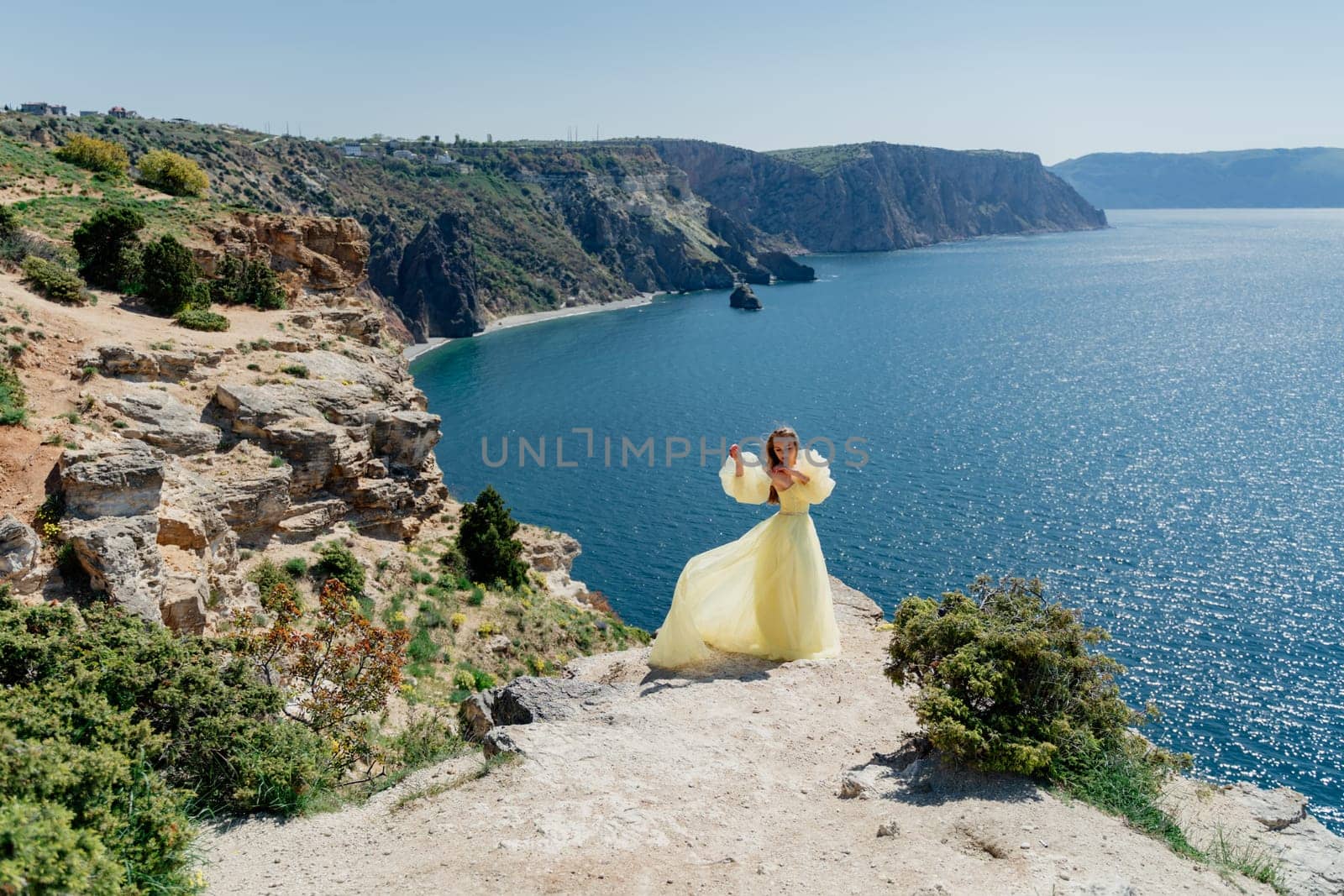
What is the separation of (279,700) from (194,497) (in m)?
9.46

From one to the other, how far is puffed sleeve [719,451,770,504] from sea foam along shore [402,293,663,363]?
9219cm

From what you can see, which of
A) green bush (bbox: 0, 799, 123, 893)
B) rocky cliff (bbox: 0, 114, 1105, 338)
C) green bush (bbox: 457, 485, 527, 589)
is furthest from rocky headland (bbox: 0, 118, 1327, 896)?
rocky cliff (bbox: 0, 114, 1105, 338)

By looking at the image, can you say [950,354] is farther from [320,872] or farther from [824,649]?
[320,872]

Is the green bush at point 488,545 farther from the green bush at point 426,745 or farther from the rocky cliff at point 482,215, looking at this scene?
the rocky cliff at point 482,215

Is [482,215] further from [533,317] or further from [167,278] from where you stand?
[167,278]

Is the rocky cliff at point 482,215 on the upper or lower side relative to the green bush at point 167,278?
upper

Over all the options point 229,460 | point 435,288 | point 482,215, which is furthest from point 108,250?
point 482,215

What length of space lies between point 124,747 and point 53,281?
18.8 metres

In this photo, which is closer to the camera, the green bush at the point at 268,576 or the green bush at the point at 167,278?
the green bush at the point at 268,576

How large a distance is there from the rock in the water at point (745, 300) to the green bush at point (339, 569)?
4561 inches

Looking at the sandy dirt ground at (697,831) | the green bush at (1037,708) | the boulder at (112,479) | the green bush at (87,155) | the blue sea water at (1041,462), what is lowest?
the blue sea water at (1041,462)

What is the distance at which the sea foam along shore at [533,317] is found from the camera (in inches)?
4269

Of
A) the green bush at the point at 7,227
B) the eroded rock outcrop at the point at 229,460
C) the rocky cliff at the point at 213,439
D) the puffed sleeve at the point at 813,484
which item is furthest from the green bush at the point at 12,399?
the puffed sleeve at the point at 813,484

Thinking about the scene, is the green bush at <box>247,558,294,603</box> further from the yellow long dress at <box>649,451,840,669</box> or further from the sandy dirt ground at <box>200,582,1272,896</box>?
the sandy dirt ground at <box>200,582,1272,896</box>
